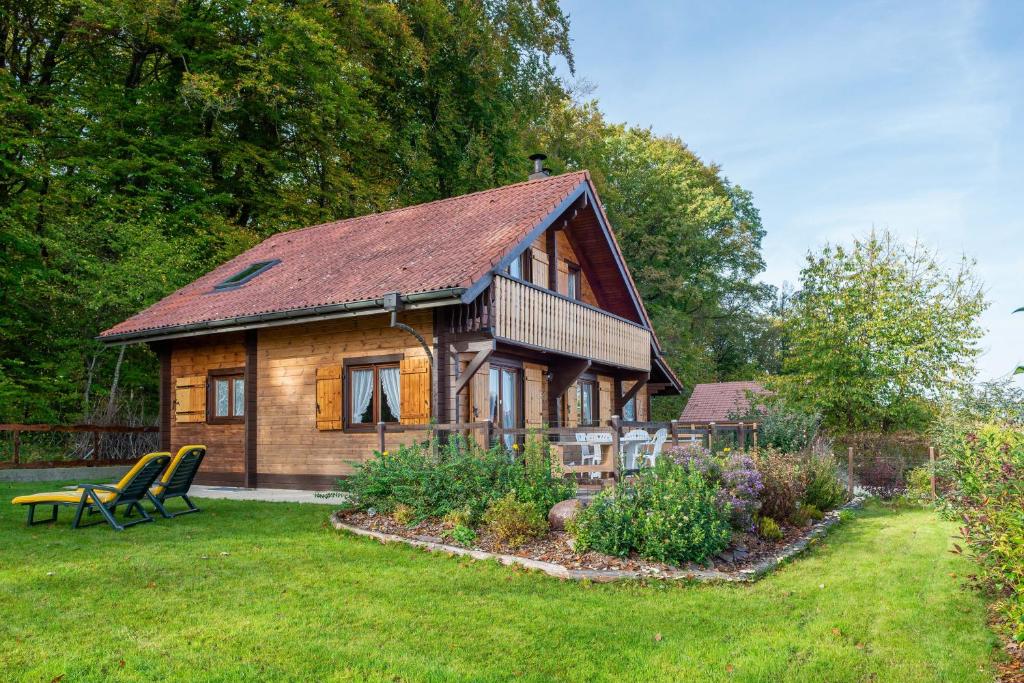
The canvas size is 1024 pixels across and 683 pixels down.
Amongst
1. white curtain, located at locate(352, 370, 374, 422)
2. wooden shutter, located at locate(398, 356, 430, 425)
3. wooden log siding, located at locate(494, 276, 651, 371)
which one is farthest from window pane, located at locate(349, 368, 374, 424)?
wooden log siding, located at locate(494, 276, 651, 371)

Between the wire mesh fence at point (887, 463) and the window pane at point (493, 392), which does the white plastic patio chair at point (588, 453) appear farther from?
the wire mesh fence at point (887, 463)

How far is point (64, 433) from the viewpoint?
17.8 meters

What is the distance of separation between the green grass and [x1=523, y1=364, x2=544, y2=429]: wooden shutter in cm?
710

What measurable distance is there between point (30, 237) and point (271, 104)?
766cm

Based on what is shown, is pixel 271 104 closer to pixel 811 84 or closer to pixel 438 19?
pixel 438 19

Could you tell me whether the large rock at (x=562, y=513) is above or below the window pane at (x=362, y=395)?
below

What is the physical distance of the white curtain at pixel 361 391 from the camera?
44.7ft

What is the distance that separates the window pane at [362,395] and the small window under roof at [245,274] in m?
4.25

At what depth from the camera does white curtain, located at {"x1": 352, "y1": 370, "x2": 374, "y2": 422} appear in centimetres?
1363

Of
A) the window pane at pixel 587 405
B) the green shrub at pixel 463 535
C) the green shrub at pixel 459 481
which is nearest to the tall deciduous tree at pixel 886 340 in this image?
the window pane at pixel 587 405

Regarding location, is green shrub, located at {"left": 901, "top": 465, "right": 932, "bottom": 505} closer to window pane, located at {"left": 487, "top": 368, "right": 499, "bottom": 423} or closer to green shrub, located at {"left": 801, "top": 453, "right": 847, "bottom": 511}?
green shrub, located at {"left": 801, "top": 453, "right": 847, "bottom": 511}

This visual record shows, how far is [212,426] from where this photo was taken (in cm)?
1554

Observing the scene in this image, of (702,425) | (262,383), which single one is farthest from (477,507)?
(262,383)

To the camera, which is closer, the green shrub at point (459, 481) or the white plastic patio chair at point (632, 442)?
the green shrub at point (459, 481)
